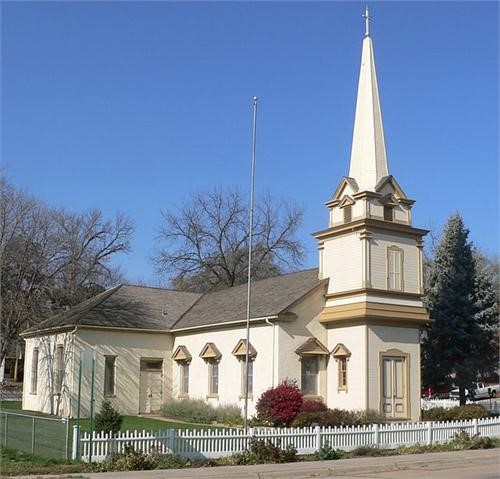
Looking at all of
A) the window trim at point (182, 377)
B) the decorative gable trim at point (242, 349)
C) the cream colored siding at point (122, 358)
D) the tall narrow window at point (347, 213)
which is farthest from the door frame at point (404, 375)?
the cream colored siding at point (122, 358)

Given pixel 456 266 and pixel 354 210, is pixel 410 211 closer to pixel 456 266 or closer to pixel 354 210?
pixel 354 210

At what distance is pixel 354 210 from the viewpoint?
3075 cm

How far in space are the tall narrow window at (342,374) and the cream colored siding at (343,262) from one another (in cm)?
289

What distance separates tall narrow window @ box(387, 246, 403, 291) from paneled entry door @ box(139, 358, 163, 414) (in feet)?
41.8

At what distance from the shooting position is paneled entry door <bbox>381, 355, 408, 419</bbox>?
28719 mm

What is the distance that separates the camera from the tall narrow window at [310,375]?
3005cm

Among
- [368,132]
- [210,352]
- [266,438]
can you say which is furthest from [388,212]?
[266,438]

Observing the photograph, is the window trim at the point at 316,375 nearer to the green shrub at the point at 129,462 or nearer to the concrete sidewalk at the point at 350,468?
the concrete sidewalk at the point at 350,468

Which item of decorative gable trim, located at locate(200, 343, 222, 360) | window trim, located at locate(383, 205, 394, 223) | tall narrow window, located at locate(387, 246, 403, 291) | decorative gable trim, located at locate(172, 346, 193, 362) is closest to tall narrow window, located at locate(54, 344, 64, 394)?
decorative gable trim, located at locate(172, 346, 193, 362)

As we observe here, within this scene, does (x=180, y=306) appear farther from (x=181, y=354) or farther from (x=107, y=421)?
(x=107, y=421)

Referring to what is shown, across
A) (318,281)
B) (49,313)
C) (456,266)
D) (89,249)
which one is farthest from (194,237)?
(318,281)

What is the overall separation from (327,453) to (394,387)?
958 centimetres

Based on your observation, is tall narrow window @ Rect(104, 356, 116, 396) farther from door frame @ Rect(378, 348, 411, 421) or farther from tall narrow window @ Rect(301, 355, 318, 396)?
door frame @ Rect(378, 348, 411, 421)

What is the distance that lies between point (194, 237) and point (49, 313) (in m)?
13.5
